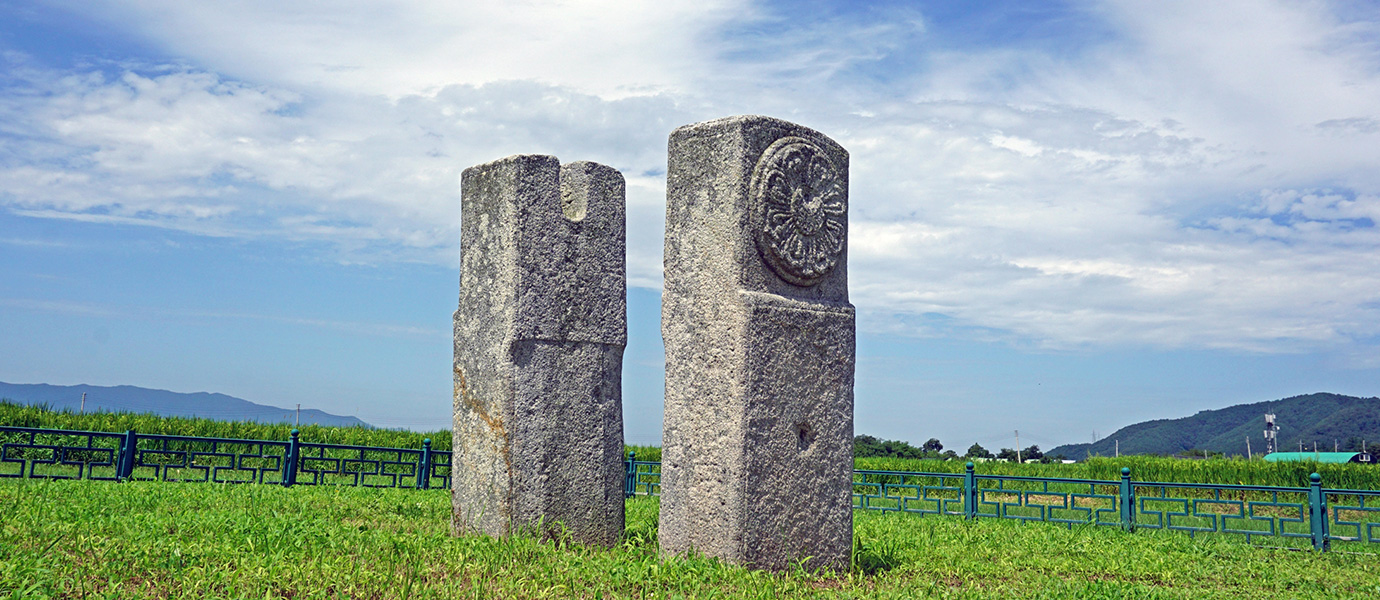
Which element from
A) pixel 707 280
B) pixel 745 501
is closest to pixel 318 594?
pixel 745 501

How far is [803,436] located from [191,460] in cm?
1014

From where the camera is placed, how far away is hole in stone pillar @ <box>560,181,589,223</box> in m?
7.10

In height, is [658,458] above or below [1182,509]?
above

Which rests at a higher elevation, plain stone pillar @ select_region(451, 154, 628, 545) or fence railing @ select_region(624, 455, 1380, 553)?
plain stone pillar @ select_region(451, 154, 628, 545)

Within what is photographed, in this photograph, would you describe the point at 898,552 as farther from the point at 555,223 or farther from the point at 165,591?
the point at 165,591

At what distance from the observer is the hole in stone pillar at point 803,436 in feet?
18.2

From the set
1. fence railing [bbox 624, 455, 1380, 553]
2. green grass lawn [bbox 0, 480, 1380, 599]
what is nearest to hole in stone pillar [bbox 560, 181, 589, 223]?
green grass lawn [bbox 0, 480, 1380, 599]

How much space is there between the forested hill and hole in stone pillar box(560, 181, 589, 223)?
298 feet

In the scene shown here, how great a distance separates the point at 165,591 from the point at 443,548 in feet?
5.37

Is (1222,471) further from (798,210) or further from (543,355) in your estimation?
(543,355)

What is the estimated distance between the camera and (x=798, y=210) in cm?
570

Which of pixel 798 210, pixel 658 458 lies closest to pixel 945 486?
pixel 658 458

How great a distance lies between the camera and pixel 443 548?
5.77m

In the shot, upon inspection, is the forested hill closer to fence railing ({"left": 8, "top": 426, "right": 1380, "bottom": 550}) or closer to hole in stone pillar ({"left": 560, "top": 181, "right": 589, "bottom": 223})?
fence railing ({"left": 8, "top": 426, "right": 1380, "bottom": 550})
